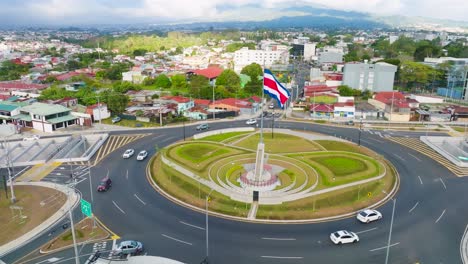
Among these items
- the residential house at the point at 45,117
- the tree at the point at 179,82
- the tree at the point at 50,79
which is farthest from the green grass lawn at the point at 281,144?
the tree at the point at 50,79

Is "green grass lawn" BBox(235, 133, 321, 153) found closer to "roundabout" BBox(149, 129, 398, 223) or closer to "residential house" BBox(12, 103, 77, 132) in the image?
"roundabout" BBox(149, 129, 398, 223)

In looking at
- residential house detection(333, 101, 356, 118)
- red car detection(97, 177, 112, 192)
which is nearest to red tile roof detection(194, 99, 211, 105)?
residential house detection(333, 101, 356, 118)

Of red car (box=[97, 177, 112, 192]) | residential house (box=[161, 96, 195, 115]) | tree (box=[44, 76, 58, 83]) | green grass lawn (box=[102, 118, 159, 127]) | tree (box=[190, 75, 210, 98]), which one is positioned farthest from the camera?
tree (box=[44, 76, 58, 83])

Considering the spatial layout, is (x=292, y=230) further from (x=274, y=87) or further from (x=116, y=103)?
(x=116, y=103)

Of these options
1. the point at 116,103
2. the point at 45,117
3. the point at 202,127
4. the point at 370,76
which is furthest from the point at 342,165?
the point at 370,76

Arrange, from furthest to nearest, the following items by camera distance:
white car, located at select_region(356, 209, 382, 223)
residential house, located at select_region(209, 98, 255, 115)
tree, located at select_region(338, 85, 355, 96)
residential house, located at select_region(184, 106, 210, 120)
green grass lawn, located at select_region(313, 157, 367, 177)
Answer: tree, located at select_region(338, 85, 355, 96) < residential house, located at select_region(209, 98, 255, 115) < residential house, located at select_region(184, 106, 210, 120) < green grass lawn, located at select_region(313, 157, 367, 177) < white car, located at select_region(356, 209, 382, 223)

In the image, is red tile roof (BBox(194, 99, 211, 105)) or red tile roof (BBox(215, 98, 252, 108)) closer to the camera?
red tile roof (BBox(215, 98, 252, 108))

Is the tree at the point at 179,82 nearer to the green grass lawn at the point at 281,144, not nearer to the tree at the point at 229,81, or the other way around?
the tree at the point at 229,81

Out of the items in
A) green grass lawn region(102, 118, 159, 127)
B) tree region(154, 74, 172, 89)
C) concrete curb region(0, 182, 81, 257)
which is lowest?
concrete curb region(0, 182, 81, 257)

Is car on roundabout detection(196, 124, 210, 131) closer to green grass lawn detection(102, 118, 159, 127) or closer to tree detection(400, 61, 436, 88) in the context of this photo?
green grass lawn detection(102, 118, 159, 127)

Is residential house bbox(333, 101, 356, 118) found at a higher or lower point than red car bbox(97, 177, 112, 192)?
higher
